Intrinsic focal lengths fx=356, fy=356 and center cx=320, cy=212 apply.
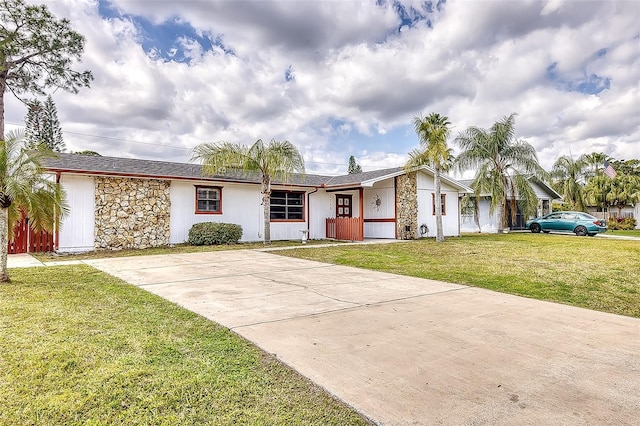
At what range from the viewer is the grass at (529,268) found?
6.02 metres

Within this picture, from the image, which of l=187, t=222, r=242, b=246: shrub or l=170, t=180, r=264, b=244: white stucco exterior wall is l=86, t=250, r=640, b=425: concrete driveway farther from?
l=170, t=180, r=264, b=244: white stucco exterior wall

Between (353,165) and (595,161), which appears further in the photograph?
(353,165)

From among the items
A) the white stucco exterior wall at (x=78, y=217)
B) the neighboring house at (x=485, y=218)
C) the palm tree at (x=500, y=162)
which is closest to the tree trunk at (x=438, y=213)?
the palm tree at (x=500, y=162)

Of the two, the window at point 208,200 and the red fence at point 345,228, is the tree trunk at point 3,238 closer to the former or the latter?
the window at point 208,200

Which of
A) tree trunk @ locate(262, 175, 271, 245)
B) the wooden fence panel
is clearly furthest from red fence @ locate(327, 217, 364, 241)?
the wooden fence panel

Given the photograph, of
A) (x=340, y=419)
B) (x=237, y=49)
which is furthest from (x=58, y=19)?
(x=340, y=419)

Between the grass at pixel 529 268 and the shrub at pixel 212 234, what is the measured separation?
130 inches

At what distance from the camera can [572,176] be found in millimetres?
28609

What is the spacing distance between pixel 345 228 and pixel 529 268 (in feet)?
31.1

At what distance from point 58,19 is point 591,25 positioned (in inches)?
956

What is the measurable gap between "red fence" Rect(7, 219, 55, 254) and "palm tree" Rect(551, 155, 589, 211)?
33769 millimetres

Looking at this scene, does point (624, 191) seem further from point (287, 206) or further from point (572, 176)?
point (287, 206)

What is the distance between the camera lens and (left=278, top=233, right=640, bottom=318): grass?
19.8 feet

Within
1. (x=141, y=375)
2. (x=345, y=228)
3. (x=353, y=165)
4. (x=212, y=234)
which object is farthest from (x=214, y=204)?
(x=353, y=165)
